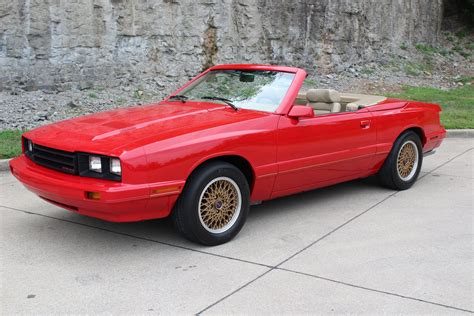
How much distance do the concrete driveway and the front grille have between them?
685 millimetres

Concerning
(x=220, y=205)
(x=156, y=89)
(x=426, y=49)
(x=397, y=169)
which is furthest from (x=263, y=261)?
(x=426, y=49)

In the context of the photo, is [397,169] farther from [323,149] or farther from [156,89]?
[156,89]

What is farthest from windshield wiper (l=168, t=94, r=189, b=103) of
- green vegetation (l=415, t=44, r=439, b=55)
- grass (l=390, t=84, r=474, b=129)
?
green vegetation (l=415, t=44, r=439, b=55)

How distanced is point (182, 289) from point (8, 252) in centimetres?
167

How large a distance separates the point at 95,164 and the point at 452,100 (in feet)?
38.9

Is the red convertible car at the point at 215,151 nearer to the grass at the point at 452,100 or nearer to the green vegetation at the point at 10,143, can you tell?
the green vegetation at the point at 10,143

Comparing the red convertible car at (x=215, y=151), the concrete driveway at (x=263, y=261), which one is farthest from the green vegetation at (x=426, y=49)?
the concrete driveway at (x=263, y=261)

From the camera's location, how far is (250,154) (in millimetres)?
4953

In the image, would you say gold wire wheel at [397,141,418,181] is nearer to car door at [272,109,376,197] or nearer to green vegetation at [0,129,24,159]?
car door at [272,109,376,197]

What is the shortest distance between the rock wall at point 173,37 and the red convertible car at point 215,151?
6.25 metres

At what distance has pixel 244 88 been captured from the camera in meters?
5.77

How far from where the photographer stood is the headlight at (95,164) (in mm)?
4336

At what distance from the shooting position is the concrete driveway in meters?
3.73

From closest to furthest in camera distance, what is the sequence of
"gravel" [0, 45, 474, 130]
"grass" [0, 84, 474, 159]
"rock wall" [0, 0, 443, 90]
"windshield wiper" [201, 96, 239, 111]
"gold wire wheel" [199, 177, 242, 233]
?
"gold wire wheel" [199, 177, 242, 233]
"windshield wiper" [201, 96, 239, 111]
"grass" [0, 84, 474, 159]
"gravel" [0, 45, 474, 130]
"rock wall" [0, 0, 443, 90]
